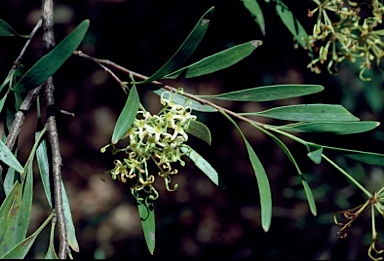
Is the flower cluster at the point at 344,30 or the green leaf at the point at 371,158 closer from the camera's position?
the green leaf at the point at 371,158

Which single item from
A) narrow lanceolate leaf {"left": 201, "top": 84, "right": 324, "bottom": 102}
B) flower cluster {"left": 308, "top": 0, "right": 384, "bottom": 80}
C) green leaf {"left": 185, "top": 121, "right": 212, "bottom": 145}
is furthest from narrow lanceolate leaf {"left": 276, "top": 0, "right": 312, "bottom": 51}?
green leaf {"left": 185, "top": 121, "right": 212, "bottom": 145}

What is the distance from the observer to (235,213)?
2.73 metres

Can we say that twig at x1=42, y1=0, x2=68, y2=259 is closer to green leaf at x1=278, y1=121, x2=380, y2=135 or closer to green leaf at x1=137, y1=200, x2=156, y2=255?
green leaf at x1=137, y1=200, x2=156, y2=255

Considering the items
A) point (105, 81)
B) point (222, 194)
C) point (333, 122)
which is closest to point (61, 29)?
point (105, 81)

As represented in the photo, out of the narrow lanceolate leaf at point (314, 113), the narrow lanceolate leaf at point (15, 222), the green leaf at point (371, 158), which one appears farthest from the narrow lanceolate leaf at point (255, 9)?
the narrow lanceolate leaf at point (15, 222)

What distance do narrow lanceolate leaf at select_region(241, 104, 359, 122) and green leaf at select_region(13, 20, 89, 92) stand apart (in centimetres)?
36

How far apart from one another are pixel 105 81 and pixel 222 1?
1.44 meters

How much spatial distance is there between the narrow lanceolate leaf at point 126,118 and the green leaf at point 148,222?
0.19 m

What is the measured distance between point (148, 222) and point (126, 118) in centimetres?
21

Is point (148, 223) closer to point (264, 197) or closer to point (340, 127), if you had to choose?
point (264, 197)

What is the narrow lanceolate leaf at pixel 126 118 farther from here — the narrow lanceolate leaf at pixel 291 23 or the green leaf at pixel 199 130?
the narrow lanceolate leaf at pixel 291 23

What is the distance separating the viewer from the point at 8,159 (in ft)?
2.68

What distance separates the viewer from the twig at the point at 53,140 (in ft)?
2.77

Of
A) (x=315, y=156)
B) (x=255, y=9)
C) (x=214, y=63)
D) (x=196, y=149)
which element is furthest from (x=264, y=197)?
(x=196, y=149)
